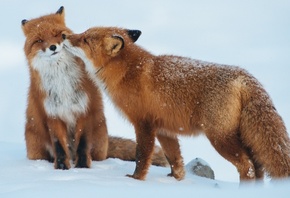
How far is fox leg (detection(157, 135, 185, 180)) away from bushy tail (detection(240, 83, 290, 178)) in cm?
145

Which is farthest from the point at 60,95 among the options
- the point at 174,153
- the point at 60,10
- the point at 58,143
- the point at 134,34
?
the point at 174,153

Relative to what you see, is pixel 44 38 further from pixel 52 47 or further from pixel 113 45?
pixel 113 45

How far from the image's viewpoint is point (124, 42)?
301 inches

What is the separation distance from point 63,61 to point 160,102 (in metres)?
1.77

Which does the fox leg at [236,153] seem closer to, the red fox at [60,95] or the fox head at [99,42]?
the fox head at [99,42]

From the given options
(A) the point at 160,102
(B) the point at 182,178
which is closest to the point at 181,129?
(A) the point at 160,102

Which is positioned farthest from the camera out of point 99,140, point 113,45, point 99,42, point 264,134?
point 99,140

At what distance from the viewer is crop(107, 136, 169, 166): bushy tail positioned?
956cm

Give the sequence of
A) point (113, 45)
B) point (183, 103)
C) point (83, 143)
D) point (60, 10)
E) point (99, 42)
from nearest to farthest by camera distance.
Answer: point (183, 103) < point (113, 45) < point (99, 42) < point (83, 143) < point (60, 10)

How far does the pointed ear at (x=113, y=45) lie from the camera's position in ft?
24.7

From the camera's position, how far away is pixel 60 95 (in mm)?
8070

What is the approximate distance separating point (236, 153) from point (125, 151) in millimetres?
3302

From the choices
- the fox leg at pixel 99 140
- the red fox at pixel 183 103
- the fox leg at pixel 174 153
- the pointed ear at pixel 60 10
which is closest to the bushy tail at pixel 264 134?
the red fox at pixel 183 103

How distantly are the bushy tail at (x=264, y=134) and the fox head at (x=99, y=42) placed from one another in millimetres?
2030
